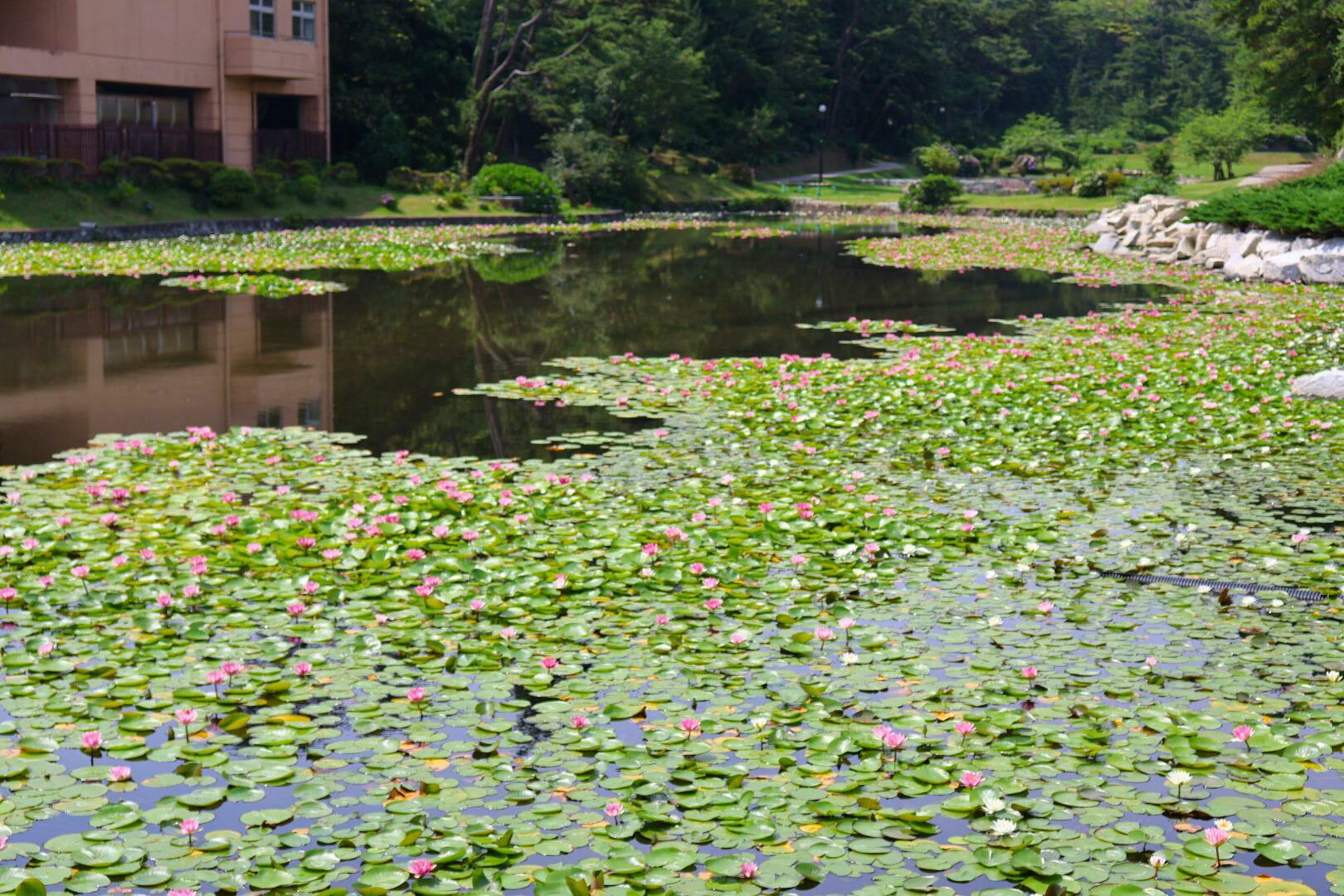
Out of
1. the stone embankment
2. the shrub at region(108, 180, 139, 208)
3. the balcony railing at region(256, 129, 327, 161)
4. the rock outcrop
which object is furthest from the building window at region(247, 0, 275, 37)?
the rock outcrop

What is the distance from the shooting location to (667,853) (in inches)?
183

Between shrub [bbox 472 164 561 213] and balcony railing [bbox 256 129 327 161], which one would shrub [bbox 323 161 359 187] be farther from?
shrub [bbox 472 164 561 213]

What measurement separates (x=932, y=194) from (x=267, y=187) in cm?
3063

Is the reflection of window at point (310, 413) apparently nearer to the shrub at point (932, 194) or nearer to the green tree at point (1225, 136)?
the green tree at point (1225, 136)

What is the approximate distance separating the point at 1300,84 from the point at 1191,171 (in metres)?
35.6

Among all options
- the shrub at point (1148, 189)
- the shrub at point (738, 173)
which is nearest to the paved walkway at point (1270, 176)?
the shrub at point (1148, 189)

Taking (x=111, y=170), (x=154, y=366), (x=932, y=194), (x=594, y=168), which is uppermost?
(x=594, y=168)

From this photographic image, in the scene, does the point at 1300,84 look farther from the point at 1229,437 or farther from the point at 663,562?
the point at 663,562

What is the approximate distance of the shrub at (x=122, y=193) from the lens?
3581 cm

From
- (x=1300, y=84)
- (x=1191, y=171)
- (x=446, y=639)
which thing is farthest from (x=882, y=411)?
(x=1191, y=171)

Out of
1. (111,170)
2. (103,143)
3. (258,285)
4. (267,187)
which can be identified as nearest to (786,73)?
(267,187)

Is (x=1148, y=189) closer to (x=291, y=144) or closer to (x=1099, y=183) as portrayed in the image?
(x=1099, y=183)

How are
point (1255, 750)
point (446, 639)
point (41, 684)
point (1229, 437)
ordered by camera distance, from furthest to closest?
1. point (1229, 437)
2. point (446, 639)
3. point (41, 684)
4. point (1255, 750)

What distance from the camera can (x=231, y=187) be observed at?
3872 cm
